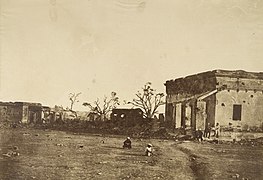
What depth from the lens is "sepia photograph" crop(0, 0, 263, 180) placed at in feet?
6.45

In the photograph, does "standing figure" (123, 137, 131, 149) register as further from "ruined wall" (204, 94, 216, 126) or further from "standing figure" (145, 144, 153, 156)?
"ruined wall" (204, 94, 216, 126)

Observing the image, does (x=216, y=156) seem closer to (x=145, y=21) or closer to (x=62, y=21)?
(x=145, y=21)

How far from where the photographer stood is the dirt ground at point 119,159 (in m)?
1.93

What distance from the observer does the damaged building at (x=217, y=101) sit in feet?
6.47

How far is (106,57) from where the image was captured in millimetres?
2062

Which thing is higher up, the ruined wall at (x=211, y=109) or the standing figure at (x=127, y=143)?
the ruined wall at (x=211, y=109)

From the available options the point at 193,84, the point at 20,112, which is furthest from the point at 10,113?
the point at 193,84

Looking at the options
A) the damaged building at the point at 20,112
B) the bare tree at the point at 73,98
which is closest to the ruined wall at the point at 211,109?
the bare tree at the point at 73,98

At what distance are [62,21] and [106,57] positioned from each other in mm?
278

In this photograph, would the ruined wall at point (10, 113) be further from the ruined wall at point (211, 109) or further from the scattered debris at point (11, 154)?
the ruined wall at point (211, 109)

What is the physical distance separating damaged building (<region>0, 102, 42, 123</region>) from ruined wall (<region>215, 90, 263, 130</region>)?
845 millimetres

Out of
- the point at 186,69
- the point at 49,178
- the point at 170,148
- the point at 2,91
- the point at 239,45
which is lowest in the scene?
the point at 49,178

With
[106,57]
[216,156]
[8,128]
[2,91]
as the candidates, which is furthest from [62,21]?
[216,156]

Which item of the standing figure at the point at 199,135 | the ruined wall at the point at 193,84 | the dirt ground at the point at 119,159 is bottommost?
the dirt ground at the point at 119,159
